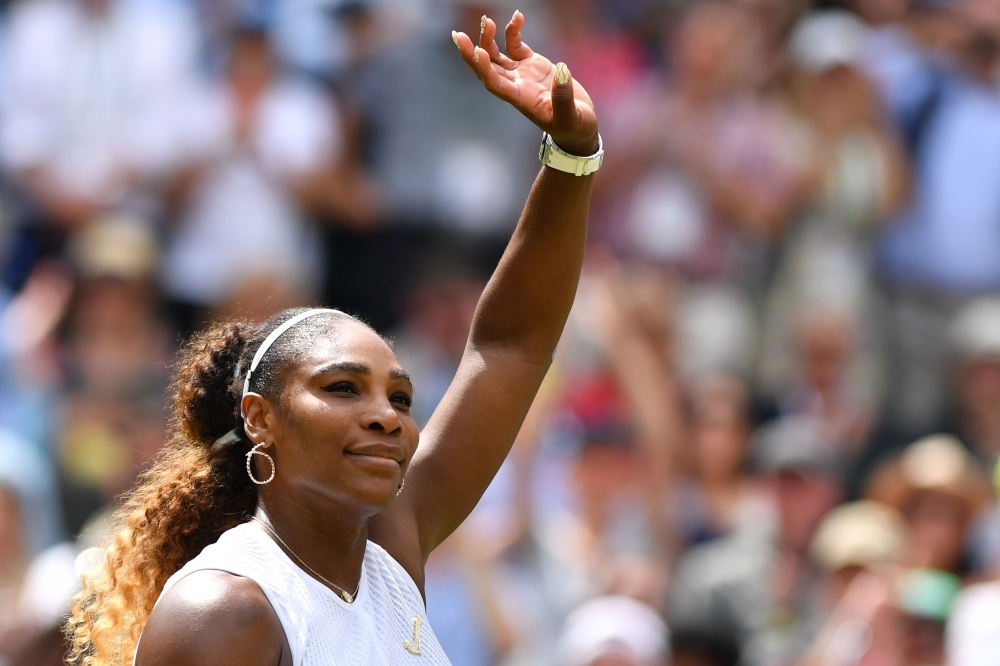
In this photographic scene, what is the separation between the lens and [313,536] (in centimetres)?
258

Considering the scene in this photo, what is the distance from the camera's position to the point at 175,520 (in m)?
2.65

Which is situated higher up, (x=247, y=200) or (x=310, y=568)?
(x=247, y=200)

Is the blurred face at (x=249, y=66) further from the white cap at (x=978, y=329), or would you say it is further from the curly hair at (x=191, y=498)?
the curly hair at (x=191, y=498)

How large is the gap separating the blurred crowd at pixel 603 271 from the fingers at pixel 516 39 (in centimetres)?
293

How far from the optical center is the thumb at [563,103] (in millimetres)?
2760

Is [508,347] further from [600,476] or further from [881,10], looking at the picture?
[881,10]

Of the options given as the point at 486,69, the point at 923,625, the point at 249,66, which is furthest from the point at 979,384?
the point at 486,69

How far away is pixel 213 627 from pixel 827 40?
6.18 meters

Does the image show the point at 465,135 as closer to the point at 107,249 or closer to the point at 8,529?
the point at 107,249

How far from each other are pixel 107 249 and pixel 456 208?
66.4 inches

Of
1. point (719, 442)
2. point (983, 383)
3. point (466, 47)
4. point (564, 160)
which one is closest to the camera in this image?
point (466, 47)

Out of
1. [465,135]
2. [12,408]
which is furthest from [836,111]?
[12,408]

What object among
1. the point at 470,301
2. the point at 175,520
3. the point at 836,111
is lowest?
the point at 175,520

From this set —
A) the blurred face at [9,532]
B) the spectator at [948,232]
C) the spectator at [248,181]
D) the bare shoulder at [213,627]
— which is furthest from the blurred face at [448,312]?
the bare shoulder at [213,627]
